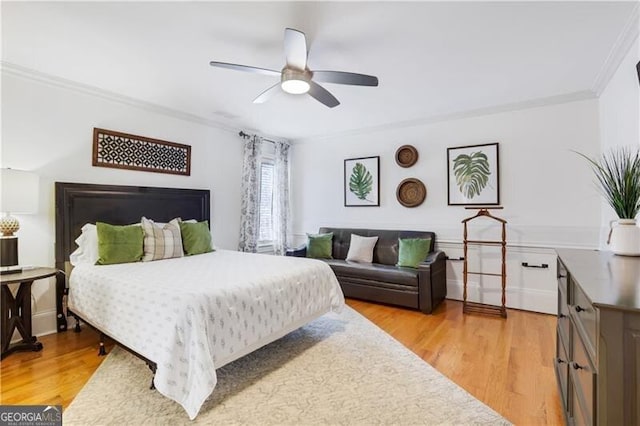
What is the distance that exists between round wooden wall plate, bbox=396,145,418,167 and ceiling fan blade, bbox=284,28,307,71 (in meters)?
2.72

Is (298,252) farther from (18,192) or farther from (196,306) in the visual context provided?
(18,192)

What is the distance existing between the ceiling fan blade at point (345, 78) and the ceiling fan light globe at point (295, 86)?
0.11 meters

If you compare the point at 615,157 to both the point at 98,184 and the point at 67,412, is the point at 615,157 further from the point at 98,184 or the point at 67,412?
the point at 98,184

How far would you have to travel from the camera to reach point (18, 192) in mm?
2645

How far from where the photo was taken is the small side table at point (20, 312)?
258 centimetres

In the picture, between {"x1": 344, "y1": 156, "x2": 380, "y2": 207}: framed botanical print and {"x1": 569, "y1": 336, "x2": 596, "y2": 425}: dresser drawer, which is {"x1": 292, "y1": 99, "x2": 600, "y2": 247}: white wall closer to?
{"x1": 344, "y1": 156, "x2": 380, "y2": 207}: framed botanical print

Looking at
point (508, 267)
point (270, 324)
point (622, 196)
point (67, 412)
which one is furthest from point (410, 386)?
point (508, 267)

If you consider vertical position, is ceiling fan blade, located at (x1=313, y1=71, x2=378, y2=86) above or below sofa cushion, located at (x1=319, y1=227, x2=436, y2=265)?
above

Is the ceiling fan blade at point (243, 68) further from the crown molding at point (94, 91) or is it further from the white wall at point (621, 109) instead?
the white wall at point (621, 109)

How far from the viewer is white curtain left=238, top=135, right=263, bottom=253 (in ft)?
16.2

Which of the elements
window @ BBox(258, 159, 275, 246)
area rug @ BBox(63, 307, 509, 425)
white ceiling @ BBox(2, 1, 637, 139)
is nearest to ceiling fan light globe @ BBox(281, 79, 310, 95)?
white ceiling @ BBox(2, 1, 637, 139)

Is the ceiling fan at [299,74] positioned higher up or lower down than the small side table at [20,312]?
higher up

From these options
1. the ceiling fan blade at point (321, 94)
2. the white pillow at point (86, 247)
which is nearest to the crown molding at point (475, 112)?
the ceiling fan blade at point (321, 94)

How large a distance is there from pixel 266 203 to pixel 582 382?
15.5 feet
